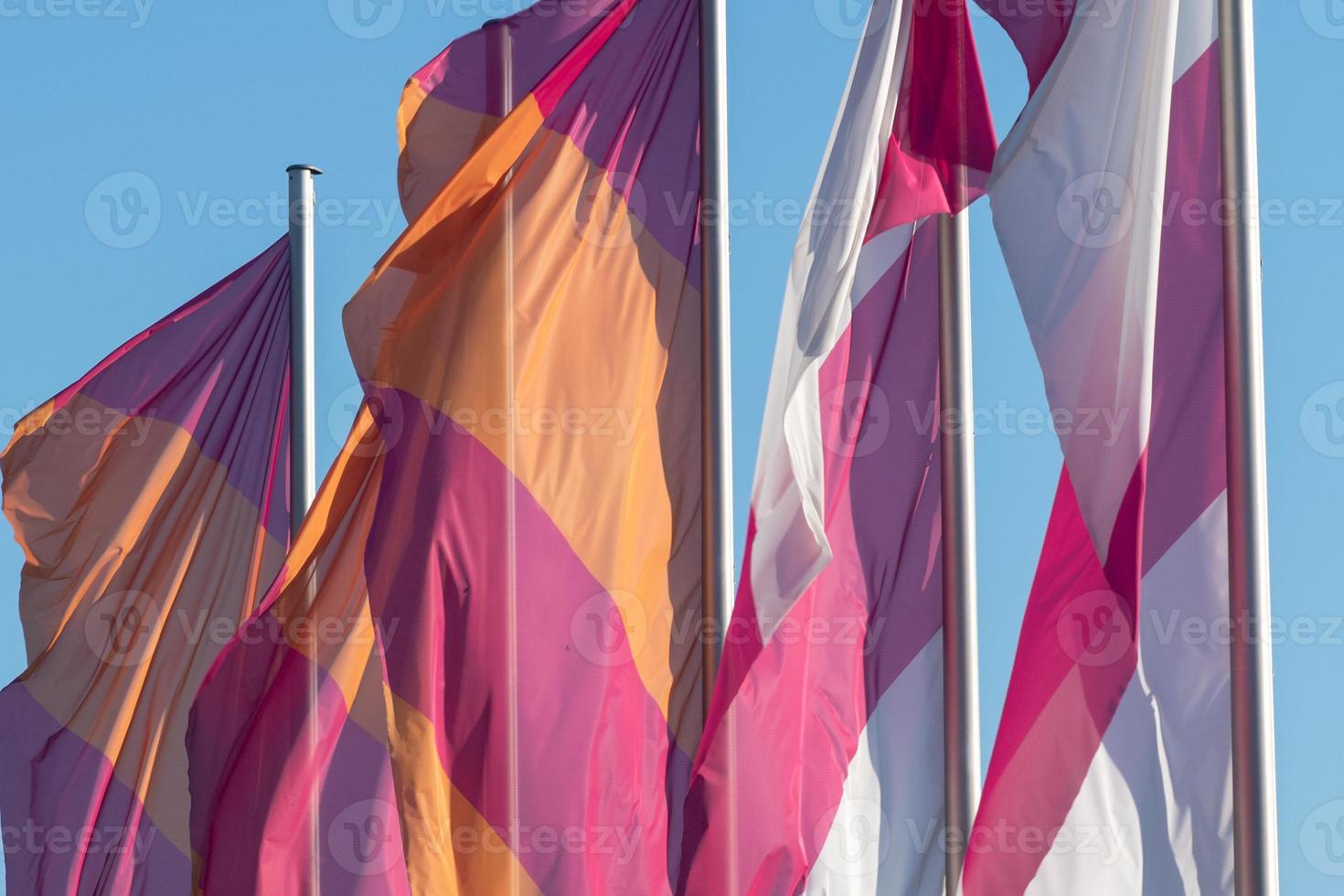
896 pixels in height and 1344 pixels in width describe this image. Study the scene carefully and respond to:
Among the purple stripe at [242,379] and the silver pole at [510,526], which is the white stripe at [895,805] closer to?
the silver pole at [510,526]

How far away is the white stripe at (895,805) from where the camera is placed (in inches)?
451

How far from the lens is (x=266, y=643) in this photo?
12.1m

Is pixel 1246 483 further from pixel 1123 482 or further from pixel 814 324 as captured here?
pixel 814 324

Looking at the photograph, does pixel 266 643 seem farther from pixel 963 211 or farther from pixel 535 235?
pixel 963 211

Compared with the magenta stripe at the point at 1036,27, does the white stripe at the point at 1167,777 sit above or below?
below

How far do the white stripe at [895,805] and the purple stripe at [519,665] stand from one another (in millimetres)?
955

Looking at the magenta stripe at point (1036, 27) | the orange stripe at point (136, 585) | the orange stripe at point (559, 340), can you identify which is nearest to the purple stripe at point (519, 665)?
the orange stripe at point (559, 340)

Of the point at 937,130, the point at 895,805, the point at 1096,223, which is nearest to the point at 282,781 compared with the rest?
the point at 895,805

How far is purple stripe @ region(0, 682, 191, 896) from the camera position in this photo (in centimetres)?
1747

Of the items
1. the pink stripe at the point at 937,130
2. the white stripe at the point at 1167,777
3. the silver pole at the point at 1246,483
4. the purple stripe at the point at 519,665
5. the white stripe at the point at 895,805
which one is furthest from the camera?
the pink stripe at the point at 937,130

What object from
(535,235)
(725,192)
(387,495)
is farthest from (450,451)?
(725,192)

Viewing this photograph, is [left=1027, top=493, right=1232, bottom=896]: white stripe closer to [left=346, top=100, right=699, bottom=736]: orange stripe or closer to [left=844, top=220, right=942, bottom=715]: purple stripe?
[left=844, top=220, right=942, bottom=715]: purple stripe

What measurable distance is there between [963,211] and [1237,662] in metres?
3.27

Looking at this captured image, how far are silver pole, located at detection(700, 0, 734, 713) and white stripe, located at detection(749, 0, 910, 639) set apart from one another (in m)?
0.86
